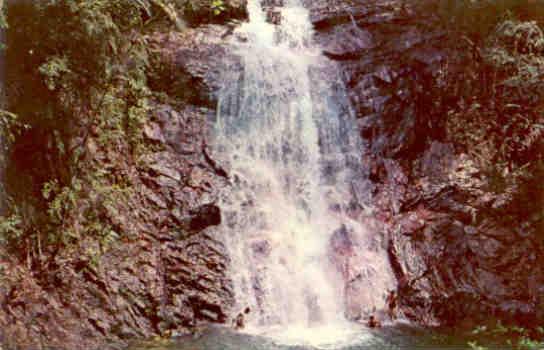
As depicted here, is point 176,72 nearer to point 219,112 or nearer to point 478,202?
point 219,112

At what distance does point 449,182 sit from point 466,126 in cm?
173

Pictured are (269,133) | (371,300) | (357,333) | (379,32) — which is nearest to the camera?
(357,333)

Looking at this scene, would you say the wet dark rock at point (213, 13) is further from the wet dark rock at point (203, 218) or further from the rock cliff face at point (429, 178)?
the wet dark rock at point (203, 218)

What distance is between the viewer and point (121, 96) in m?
10.2

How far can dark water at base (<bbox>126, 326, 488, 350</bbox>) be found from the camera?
7.43m

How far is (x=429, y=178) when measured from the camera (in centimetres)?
1100

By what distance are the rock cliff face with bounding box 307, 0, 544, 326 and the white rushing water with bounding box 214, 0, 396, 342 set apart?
57 cm

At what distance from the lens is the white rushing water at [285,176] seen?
903 centimetres

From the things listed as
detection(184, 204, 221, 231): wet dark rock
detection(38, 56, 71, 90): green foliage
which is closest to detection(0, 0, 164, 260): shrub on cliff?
detection(38, 56, 71, 90): green foliage

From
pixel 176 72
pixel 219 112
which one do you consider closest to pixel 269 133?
pixel 219 112

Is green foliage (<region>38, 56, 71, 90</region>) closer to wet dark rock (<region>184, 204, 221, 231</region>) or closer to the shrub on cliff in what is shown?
the shrub on cliff

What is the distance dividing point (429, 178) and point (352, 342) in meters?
4.54

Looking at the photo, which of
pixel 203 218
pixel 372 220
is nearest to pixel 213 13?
pixel 203 218

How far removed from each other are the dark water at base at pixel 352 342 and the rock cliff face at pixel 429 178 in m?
0.85
